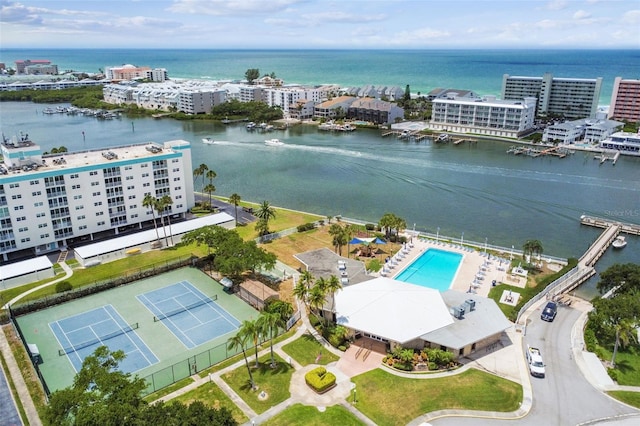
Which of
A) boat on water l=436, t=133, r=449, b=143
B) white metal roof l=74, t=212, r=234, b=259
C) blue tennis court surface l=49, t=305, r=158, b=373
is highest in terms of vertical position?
boat on water l=436, t=133, r=449, b=143

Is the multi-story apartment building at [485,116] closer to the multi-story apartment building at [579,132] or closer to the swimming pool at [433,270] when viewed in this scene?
the multi-story apartment building at [579,132]

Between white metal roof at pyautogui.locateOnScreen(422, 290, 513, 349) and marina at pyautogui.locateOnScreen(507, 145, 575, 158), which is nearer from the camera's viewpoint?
white metal roof at pyautogui.locateOnScreen(422, 290, 513, 349)

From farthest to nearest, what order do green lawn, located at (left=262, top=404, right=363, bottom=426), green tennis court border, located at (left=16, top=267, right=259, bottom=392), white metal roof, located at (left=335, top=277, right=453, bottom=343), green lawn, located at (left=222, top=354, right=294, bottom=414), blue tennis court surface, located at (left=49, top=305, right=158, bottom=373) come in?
white metal roof, located at (left=335, top=277, right=453, bottom=343) < blue tennis court surface, located at (left=49, top=305, right=158, bottom=373) < green tennis court border, located at (left=16, top=267, right=259, bottom=392) < green lawn, located at (left=222, top=354, right=294, bottom=414) < green lawn, located at (left=262, top=404, right=363, bottom=426)

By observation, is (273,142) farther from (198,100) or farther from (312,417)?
(312,417)

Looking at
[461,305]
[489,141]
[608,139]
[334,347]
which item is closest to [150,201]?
[334,347]

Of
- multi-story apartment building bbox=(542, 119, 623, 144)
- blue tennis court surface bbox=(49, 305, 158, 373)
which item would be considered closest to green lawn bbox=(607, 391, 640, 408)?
blue tennis court surface bbox=(49, 305, 158, 373)

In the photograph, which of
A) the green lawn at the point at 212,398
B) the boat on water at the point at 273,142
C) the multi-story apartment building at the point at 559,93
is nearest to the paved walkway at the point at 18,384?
the green lawn at the point at 212,398

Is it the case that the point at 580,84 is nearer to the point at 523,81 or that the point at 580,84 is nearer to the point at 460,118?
the point at 523,81

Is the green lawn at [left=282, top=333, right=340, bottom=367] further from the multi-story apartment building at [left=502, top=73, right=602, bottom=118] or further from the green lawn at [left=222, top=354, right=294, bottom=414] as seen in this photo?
the multi-story apartment building at [left=502, top=73, right=602, bottom=118]
